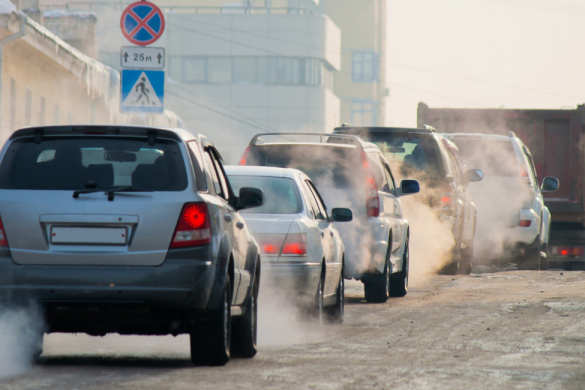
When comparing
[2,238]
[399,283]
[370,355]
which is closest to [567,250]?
[399,283]

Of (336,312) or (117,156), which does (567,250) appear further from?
(117,156)

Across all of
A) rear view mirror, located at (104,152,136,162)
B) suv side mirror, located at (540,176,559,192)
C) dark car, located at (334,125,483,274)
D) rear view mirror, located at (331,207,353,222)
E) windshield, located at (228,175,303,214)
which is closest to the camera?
rear view mirror, located at (104,152,136,162)

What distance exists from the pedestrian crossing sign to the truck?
9096mm

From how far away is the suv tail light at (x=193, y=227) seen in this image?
7383 millimetres

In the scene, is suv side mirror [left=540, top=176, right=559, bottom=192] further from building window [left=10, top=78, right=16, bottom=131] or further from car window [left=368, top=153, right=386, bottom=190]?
building window [left=10, top=78, right=16, bottom=131]

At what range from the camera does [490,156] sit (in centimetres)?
2062

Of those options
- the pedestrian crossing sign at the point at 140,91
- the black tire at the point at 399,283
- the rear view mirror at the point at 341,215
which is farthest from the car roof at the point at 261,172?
the pedestrian crossing sign at the point at 140,91

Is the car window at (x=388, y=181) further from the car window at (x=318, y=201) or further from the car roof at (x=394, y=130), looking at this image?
the car window at (x=318, y=201)

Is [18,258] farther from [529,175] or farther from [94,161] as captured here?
[529,175]

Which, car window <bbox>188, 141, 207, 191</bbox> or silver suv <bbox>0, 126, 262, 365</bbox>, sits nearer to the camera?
silver suv <bbox>0, 126, 262, 365</bbox>

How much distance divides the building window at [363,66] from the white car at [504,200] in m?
94.7

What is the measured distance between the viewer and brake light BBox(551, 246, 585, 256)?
23422 millimetres

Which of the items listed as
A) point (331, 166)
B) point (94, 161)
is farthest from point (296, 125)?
point (94, 161)

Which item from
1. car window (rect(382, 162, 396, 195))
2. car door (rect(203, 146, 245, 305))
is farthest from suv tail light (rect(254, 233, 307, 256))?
car window (rect(382, 162, 396, 195))
